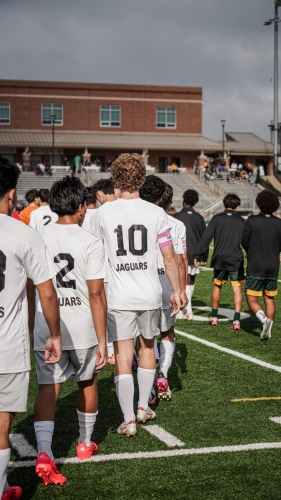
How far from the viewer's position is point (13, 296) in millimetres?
3996

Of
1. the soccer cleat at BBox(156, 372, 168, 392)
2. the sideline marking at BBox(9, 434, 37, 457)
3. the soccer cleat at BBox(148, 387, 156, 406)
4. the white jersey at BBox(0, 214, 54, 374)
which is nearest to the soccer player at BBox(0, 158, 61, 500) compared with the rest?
the white jersey at BBox(0, 214, 54, 374)

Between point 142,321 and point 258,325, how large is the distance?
6167mm

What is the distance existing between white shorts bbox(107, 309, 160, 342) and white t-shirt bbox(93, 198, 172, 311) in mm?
55

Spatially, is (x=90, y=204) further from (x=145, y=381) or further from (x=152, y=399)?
(x=145, y=381)

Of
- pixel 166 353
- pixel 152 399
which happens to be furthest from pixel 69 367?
pixel 166 353

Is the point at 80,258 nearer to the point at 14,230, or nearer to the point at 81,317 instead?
the point at 81,317

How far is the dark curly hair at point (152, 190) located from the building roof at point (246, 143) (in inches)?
2464

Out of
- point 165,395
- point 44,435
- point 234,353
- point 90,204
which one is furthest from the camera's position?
point 90,204

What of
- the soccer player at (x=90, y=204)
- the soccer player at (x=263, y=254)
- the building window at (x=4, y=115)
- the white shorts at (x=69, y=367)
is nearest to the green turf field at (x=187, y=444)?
the white shorts at (x=69, y=367)

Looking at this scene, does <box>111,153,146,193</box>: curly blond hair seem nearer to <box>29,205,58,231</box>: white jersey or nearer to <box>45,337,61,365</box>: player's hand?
<box>45,337,61,365</box>: player's hand

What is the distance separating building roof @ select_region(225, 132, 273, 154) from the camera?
240ft

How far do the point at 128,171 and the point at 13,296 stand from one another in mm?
2033

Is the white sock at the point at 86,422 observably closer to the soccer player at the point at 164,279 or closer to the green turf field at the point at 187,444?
the green turf field at the point at 187,444

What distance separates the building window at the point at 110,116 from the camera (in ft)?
224
